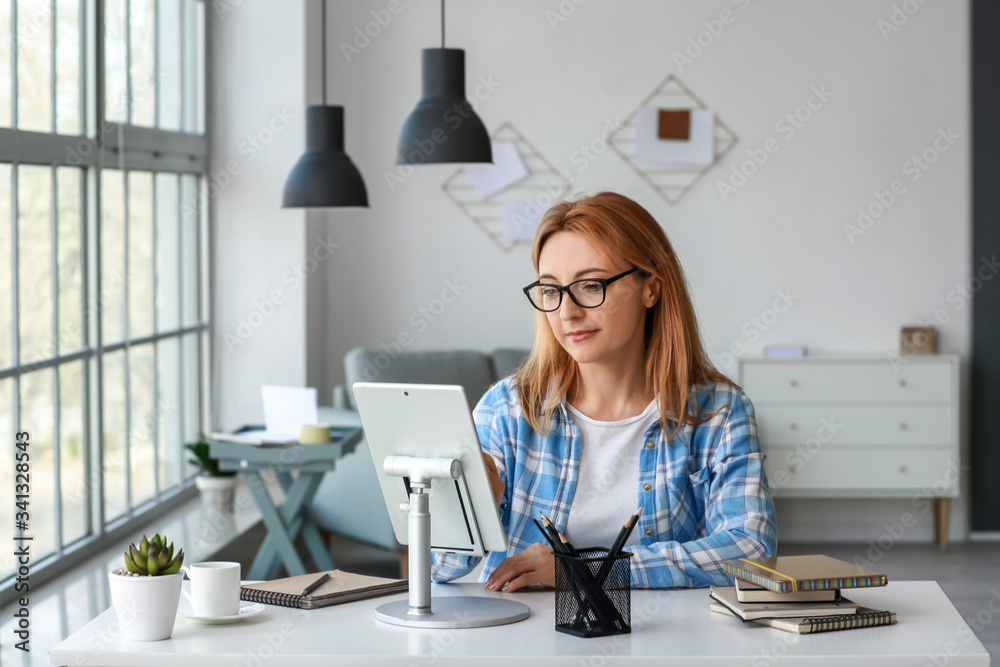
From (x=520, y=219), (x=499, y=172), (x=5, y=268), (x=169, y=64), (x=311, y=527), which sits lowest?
(x=311, y=527)

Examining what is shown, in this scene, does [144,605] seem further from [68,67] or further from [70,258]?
[68,67]

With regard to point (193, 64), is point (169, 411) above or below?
below

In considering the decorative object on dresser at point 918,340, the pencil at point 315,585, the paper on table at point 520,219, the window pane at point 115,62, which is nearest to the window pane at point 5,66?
the window pane at point 115,62

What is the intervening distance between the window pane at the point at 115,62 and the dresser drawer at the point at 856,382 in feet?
9.89

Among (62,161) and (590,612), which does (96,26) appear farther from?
(590,612)

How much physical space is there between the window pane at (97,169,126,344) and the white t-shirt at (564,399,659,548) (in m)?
2.42

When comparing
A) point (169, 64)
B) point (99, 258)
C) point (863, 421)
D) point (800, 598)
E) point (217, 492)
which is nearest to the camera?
point (800, 598)

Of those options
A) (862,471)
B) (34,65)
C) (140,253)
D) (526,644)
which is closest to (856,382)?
(862,471)

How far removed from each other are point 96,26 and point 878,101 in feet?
12.1

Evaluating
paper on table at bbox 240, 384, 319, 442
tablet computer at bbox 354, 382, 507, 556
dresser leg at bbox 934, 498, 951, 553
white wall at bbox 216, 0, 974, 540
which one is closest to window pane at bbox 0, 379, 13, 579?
paper on table at bbox 240, 384, 319, 442

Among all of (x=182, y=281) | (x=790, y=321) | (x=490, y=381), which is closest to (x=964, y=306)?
(x=790, y=321)

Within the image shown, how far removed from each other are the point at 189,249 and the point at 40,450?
1719 millimetres

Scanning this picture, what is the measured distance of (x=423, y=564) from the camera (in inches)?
68.1

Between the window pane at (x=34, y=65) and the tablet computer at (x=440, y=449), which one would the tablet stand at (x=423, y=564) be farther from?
the window pane at (x=34, y=65)
